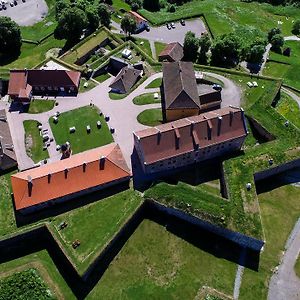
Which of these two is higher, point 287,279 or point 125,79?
point 125,79

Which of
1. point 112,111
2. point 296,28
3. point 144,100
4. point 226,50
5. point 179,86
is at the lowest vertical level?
point 112,111

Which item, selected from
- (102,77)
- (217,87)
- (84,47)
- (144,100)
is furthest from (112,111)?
(84,47)

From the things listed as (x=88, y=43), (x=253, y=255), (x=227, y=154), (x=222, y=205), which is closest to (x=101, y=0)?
(x=88, y=43)

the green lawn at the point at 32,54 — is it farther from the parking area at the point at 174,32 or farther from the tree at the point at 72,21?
the parking area at the point at 174,32

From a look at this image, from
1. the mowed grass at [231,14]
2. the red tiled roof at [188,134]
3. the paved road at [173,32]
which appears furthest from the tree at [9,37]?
the red tiled roof at [188,134]

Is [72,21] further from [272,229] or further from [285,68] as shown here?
[272,229]

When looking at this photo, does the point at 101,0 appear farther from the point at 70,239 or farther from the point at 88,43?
the point at 70,239
